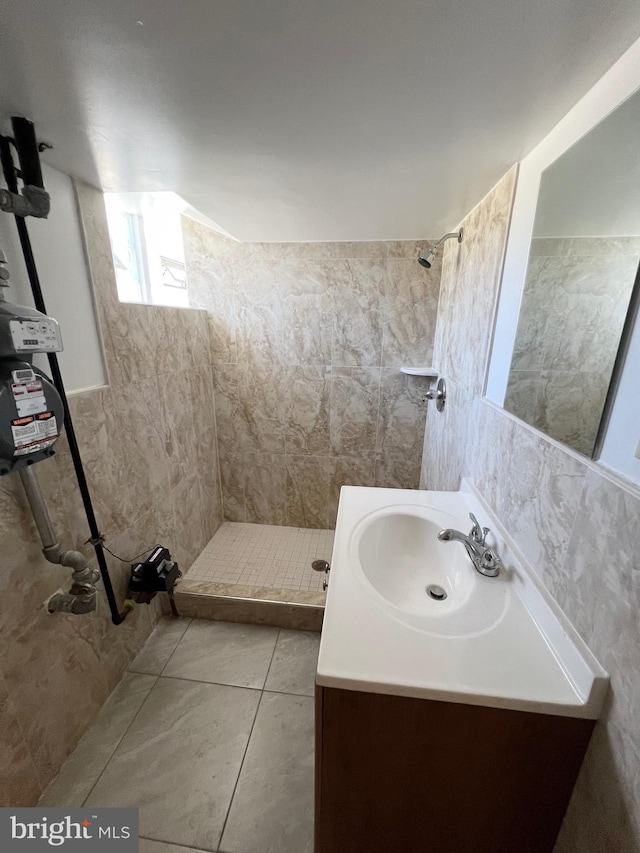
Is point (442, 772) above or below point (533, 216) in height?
below

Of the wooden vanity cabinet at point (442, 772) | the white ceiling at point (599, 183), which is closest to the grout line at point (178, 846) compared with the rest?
the wooden vanity cabinet at point (442, 772)

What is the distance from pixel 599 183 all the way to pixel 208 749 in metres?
2.03

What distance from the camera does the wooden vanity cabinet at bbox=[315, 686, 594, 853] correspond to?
0.60 metres

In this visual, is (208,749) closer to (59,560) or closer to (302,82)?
(59,560)

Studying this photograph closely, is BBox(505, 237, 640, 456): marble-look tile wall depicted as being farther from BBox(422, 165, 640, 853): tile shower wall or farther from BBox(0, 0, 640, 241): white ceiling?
BBox(0, 0, 640, 241): white ceiling

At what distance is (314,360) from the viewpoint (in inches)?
82.4

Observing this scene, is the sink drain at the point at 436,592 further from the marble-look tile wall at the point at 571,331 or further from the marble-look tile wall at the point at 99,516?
the marble-look tile wall at the point at 99,516

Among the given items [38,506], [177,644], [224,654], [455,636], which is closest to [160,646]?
[177,644]

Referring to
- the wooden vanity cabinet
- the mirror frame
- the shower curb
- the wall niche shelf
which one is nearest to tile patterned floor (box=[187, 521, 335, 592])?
the shower curb

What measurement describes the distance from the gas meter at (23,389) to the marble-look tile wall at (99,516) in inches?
7.2

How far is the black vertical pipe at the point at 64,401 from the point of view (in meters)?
0.85

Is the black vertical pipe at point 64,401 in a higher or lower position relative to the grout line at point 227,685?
higher

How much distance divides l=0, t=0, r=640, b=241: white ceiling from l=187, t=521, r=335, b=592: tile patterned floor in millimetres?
1958

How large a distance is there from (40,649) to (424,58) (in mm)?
1792
